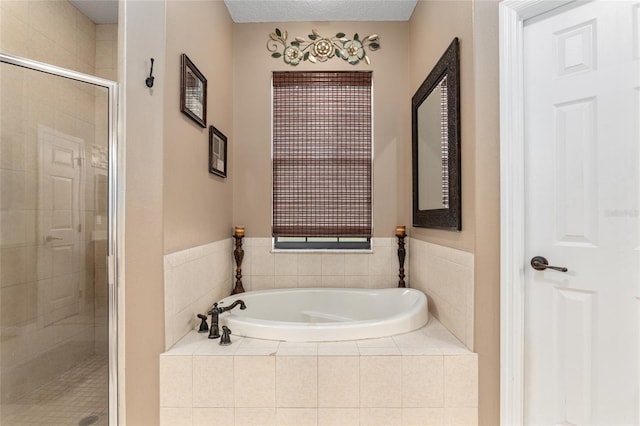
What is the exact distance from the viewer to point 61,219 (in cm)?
146

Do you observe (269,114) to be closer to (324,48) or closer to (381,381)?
(324,48)

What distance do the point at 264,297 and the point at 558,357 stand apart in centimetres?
181

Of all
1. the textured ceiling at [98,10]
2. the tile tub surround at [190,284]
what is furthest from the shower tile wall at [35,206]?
the tile tub surround at [190,284]

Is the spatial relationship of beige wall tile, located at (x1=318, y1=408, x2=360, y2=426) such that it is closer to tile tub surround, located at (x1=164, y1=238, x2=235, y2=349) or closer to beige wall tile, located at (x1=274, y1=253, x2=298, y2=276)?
tile tub surround, located at (x1=164, y1=238, x2=235, y2=349)

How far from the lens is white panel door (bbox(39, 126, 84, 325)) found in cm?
142

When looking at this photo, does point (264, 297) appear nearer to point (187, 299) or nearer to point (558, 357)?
point (187, 299)

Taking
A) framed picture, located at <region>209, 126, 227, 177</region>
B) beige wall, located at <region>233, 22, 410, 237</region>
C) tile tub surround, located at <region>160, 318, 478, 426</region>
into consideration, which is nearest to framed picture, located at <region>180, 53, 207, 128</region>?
framed picture, located at <region>209, 126, 227, 177</region>

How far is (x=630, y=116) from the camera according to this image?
4.04 feet

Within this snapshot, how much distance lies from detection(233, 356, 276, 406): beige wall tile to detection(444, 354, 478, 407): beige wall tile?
830mm

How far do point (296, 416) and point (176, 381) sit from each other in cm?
60

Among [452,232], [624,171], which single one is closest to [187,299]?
[452,232]

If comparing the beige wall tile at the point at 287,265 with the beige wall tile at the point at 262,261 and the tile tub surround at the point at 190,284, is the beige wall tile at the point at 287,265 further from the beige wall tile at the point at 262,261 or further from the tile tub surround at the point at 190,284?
the tile tub surround at the point at 190,284

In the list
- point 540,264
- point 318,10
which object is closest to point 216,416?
point 540,264

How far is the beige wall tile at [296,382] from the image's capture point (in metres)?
1.52
